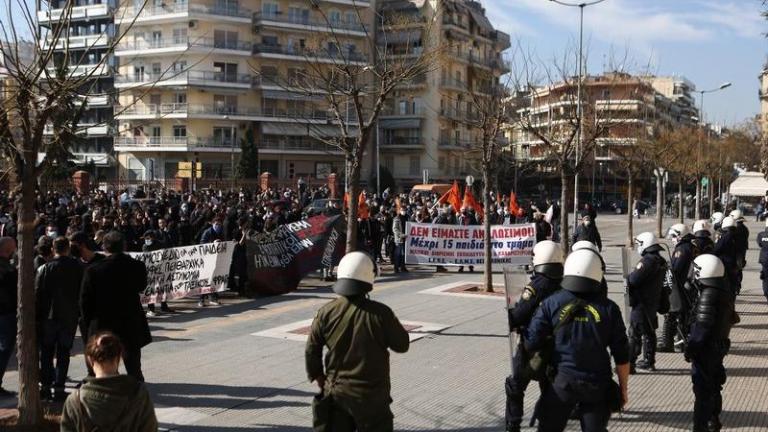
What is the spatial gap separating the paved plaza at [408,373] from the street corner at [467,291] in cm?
84

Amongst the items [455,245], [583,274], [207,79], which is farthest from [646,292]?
[207,79]

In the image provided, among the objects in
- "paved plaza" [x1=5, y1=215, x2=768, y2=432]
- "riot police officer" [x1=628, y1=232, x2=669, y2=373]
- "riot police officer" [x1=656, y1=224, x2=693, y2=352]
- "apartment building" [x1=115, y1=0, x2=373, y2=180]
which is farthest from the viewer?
"apartment building" [x1=115, y1=0, x2=373, y2=180]

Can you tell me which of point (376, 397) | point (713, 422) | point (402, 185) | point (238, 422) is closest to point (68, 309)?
point (238, 422)

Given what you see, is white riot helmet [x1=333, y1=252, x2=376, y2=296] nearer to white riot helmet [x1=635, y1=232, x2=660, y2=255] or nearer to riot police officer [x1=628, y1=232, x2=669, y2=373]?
riot police officer [x1=628, y1=232, x2=669, y2=373]

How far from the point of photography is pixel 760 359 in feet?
33.9

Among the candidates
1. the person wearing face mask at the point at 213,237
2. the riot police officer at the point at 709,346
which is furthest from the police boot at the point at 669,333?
the person wearing face mask at the point at 213,237

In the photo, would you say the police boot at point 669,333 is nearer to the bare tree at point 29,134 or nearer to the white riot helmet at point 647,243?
the white riot helmet at point 647,243

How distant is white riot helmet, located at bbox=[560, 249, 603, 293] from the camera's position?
5.30 m

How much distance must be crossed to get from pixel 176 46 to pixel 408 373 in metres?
57.6

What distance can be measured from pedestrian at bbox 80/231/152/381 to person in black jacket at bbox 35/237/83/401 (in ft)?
3.54

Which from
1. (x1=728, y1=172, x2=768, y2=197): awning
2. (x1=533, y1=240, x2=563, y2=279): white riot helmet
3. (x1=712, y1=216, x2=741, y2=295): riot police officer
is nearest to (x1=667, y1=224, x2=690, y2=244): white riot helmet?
(x1=712, y1=216, x2=741, y2=295): riot police officer

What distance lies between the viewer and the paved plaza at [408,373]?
7.52 m

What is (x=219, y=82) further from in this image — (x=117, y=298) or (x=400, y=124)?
(x=117, y=298)

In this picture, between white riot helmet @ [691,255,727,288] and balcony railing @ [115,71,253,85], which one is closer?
white riot helmet @ [691,255,727,288]
